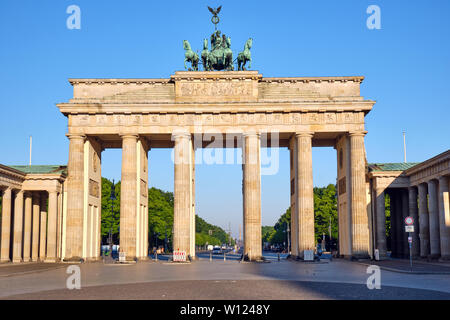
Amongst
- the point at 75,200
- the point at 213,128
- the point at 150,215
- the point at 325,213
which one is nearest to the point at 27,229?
the point at 75,200

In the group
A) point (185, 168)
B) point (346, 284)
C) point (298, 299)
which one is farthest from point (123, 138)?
point (298, 299)

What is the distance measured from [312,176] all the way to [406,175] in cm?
1004

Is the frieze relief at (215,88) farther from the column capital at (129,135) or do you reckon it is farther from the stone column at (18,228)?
the stone column at (18,228)

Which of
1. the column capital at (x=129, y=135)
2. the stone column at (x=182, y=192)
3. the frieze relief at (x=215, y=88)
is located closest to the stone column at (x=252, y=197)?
the frieze relief at (x=215, y=88)

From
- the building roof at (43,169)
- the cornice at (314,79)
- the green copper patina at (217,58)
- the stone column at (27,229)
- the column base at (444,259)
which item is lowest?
the column base at (444,259)

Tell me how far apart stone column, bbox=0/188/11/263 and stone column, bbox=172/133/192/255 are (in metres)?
15.7

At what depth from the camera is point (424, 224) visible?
51.6 meters

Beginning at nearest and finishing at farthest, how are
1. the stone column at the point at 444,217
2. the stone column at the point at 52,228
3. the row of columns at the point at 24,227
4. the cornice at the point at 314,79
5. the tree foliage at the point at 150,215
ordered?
the stone column at the point at 444,217, the row of columns at the point at 24,227, the stone column at the point at 52,228, the cornice at the point at 314,79, the tree foliage at the point at 150,215

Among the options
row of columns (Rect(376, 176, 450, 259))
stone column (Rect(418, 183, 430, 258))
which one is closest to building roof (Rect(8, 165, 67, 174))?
row of columns (Rect(376, 176, 450, 259))

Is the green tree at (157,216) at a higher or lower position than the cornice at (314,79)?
lower

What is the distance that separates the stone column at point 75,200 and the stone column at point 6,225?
5388 mm

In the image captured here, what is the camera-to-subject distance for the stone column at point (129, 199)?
5278cm

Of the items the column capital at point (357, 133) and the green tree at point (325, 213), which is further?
the green tree at point (325, 213)

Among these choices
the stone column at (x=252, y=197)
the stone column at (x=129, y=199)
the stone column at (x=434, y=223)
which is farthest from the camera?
the stone column at (x=129, y=199)
